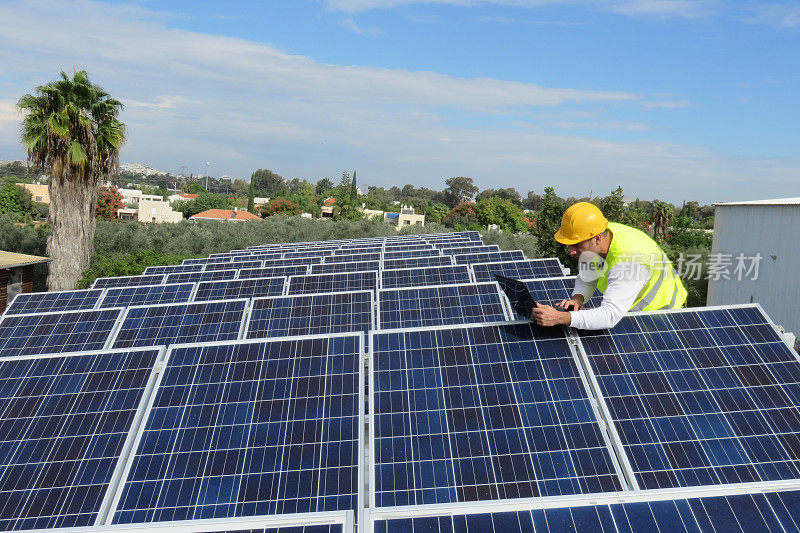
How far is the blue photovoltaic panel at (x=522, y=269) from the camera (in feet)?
48.3

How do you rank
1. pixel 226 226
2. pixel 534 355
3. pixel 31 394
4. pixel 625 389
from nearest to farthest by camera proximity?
pixel 625 389, pixel 534 355, pixel 31 394, pixel 226 226

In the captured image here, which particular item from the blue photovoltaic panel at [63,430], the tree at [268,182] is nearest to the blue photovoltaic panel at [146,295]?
the blue photovoltaic panel at [63,430]

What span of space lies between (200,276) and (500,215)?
72.7 metres

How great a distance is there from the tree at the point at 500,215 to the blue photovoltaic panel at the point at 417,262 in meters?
66.4

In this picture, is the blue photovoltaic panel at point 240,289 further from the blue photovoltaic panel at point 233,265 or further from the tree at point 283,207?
the tree at point 283,207

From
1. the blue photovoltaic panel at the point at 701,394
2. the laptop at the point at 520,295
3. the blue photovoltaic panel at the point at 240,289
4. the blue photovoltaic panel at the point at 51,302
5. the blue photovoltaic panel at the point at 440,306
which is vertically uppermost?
the laptop at the point at 520,295

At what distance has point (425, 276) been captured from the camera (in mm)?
15297

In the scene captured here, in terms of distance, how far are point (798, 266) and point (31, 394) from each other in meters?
26.4

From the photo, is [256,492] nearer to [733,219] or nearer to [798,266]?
[798,266]

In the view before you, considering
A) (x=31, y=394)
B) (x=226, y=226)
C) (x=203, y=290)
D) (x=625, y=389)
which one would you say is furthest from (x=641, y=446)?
(x=226, y=226)

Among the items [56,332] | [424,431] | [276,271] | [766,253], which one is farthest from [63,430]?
[766,253]

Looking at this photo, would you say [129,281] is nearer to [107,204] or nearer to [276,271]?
[276,271]

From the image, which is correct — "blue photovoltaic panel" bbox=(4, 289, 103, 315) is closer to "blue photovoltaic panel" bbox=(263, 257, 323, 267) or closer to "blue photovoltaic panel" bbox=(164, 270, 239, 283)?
"blue photovoltaic panel" bbox=(164, 270, 239, 283)

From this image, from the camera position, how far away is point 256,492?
14.9ft
